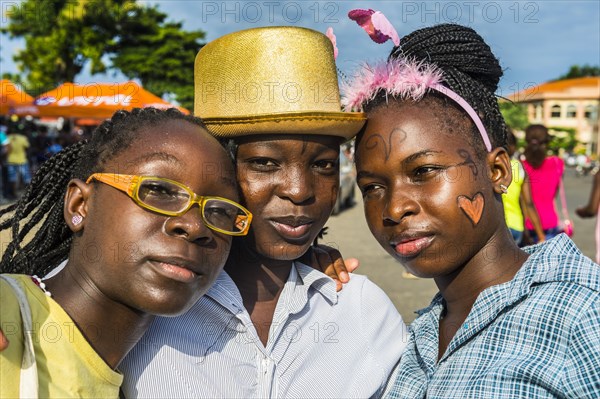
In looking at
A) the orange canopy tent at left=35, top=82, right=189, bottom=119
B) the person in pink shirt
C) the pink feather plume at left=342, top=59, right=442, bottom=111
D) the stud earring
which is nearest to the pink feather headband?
the pink feather plume at left=342, top=59, right=442, bottom=111

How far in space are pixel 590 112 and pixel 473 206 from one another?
8167 cm

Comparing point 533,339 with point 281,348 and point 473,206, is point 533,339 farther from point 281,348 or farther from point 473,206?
point 281,348

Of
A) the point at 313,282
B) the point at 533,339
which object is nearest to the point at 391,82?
the point at 313,282

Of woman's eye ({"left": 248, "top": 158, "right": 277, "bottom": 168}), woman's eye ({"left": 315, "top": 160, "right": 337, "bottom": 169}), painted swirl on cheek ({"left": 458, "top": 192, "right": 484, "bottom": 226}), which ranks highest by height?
woman's eye ({"left": 248, "top": 158, "right": 277, "bottom": 168})

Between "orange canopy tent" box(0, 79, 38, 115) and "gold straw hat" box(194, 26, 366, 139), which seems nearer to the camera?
"gold straw hat" box(194, 26, 366, 139)

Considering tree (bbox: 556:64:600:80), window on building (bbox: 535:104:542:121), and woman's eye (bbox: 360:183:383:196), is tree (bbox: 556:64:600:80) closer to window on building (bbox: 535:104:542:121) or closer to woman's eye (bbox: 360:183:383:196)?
window on building (bbox: 535:104:542:121)

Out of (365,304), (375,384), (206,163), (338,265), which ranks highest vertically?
(206,163)

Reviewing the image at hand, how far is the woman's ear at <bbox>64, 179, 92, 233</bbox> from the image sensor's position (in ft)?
5.60

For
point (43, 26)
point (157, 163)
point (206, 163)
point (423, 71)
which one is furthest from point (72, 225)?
point (43, 26)

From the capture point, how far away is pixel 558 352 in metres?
1.56

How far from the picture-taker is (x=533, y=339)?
5.24 feet

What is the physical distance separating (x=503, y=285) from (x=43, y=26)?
30732mm

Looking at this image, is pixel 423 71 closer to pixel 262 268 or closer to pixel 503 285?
pixel 503 285

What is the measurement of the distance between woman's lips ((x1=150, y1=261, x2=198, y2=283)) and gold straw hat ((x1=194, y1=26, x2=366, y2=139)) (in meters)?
0.61
